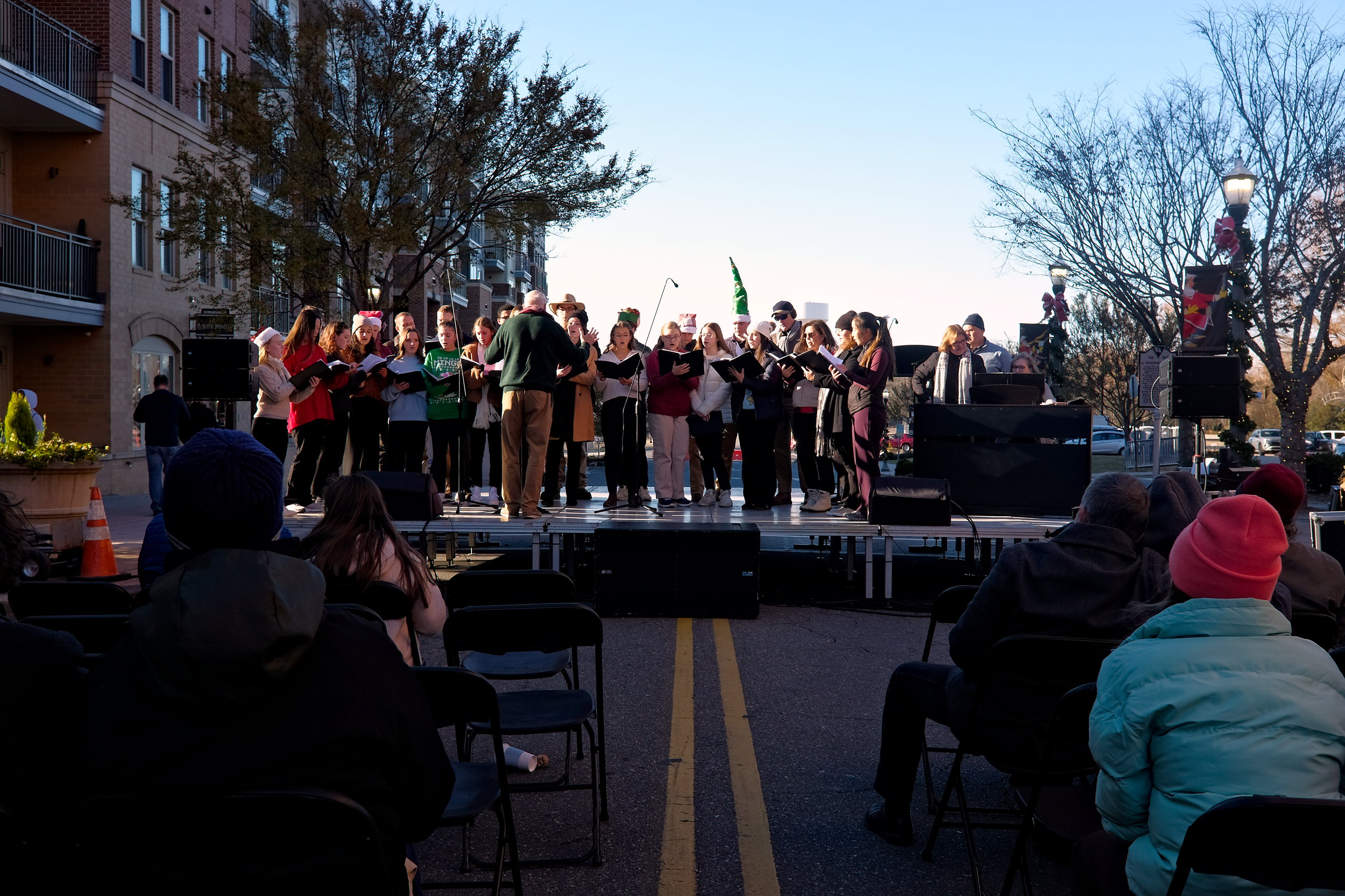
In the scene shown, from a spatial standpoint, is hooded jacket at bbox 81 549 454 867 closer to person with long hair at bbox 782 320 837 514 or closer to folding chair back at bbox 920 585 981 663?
folding chair back at bbox 920 585 981 663

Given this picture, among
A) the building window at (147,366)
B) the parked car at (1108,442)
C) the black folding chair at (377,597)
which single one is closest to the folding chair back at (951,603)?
the black folding chair at (377,597)

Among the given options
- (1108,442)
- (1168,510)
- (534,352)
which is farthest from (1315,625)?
(1108,442)

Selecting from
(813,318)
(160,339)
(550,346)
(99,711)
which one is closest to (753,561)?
(550,346)

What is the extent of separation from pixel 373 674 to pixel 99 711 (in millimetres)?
543

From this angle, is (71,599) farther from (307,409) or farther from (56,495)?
(56,495)

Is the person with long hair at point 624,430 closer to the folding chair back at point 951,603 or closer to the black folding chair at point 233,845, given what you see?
the folding chair back at point 951,603

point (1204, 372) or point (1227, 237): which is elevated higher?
point (1227, 237)

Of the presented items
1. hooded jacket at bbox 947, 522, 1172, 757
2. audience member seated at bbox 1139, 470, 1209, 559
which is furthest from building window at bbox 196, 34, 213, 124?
hooded jacket at bbox 947, 522, 1172, 757

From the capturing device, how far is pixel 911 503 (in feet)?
33.4

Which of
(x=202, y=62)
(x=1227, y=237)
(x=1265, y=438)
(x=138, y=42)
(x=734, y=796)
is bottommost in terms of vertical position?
(x=734, y=796)

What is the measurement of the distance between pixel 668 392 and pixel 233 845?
9374 millimetres

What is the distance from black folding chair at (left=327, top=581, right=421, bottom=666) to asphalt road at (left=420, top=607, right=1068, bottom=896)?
3.04 feet

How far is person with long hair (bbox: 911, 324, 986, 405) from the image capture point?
1249 centimetres

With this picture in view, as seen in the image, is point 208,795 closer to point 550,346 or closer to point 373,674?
point 373,674
